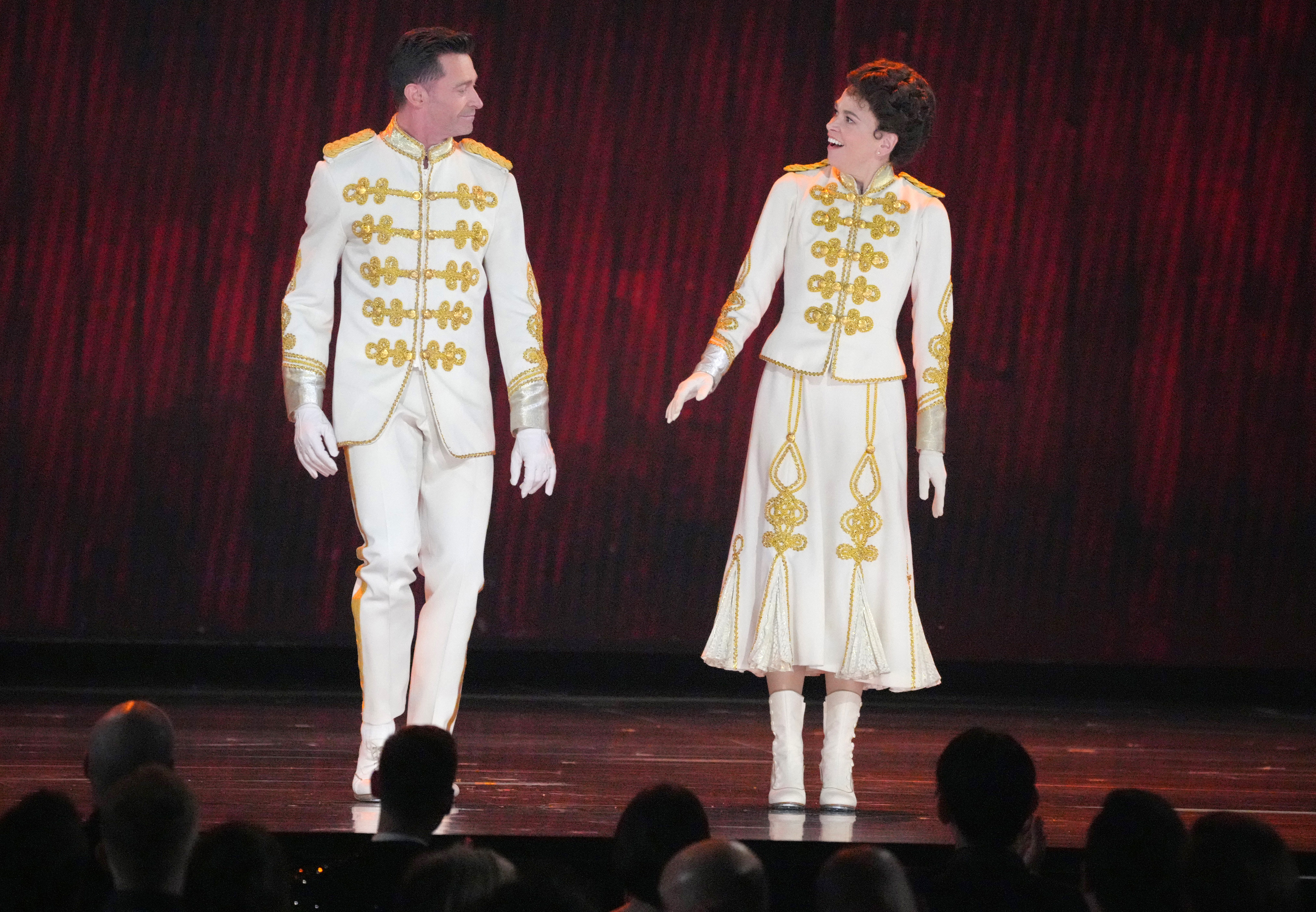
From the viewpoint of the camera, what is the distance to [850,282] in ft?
13.4

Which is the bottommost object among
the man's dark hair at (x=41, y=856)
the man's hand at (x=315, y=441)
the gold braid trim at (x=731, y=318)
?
the man's dark hair at (x=41, y=856)

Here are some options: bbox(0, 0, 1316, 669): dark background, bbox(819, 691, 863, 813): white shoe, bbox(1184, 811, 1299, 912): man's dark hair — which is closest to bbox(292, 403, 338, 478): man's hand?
bbox(819, 691, 863, 813): white shoe

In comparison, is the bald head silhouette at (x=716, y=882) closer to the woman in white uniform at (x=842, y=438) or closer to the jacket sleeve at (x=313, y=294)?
the woman in white uniform at (x=842, y=438)

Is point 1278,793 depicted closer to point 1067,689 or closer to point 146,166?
point 1067,689

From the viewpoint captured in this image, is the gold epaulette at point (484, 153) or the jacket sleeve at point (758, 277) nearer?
the gold epaulette at point (484, 153)

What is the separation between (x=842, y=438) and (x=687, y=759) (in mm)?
1134

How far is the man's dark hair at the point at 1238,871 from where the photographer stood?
2.22 m

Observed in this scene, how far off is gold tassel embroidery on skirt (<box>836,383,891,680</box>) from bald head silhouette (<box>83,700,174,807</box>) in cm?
178

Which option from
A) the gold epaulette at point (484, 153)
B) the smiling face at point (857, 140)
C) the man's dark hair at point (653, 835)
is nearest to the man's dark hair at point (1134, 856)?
the man's dark hair at point (653, 835)

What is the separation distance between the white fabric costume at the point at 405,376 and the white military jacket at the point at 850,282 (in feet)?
1.85

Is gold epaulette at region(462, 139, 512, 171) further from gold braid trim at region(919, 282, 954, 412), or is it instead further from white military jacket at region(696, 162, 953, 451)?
gold braid trim at region(919, 282, 954, 412)

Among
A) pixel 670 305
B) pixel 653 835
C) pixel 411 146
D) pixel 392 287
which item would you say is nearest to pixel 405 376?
pixel 392 287

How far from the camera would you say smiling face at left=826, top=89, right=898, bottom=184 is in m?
4.08

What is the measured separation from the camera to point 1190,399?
6535mm
